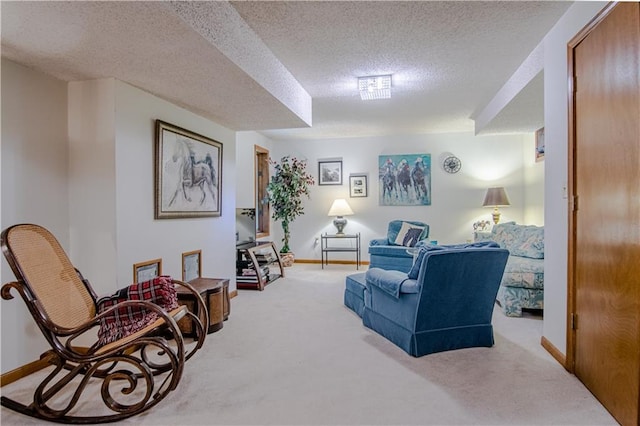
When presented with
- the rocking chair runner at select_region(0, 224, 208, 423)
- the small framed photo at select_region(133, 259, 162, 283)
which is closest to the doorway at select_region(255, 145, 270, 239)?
the small framed photo at select_region(133, 259, 162, 283)

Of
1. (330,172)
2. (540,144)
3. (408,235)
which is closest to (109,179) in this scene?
(408,235)

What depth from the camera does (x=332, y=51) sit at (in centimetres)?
301

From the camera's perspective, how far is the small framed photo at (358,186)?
680cm

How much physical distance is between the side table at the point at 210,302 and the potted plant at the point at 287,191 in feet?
10.0

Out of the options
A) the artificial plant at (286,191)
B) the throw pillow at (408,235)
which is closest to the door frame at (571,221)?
the throw pillow at (408,235)

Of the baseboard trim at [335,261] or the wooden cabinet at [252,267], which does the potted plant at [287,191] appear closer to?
the baseboard trim at [335,261]

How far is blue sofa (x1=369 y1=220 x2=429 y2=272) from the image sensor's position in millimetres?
5273

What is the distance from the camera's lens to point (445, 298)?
2607 millimetres

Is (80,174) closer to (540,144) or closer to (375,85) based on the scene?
(375,85)

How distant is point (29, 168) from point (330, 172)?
16.5ft

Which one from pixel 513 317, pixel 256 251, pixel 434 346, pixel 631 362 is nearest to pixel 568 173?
pixel 631 362

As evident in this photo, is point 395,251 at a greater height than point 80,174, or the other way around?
point 80,174

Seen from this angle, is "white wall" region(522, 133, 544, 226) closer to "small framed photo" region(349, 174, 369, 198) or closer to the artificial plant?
"small framed photo" region(349, 174, 369, 198)

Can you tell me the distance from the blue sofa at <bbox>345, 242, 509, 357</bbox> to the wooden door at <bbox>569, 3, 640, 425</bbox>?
0.55m
